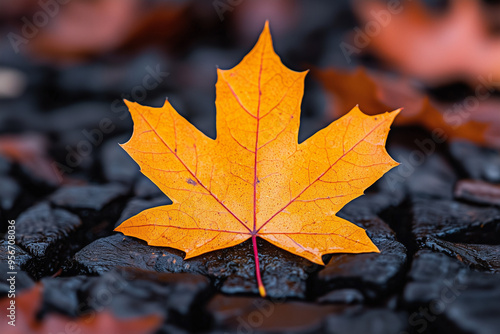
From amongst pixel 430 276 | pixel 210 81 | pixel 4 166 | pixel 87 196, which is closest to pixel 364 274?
pixel 430 276

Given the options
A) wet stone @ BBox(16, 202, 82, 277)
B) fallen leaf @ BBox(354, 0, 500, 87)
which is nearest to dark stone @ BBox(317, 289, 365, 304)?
wet stone @ BBox(16, 202, 82, 277)

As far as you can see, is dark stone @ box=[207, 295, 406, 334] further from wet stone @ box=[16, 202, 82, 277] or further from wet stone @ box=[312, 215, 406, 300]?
wet stone @ box=[16, 202, 82, 277]

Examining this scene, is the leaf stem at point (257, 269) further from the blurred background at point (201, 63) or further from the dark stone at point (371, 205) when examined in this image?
the blurred background at point (201, 63)

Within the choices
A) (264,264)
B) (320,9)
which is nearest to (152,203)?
(264,264)

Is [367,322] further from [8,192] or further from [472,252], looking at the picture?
[8,192]

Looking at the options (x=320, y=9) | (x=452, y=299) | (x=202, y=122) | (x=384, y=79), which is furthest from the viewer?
(x=320, y=9)

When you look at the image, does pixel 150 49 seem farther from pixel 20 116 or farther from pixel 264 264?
pixel 264 264
